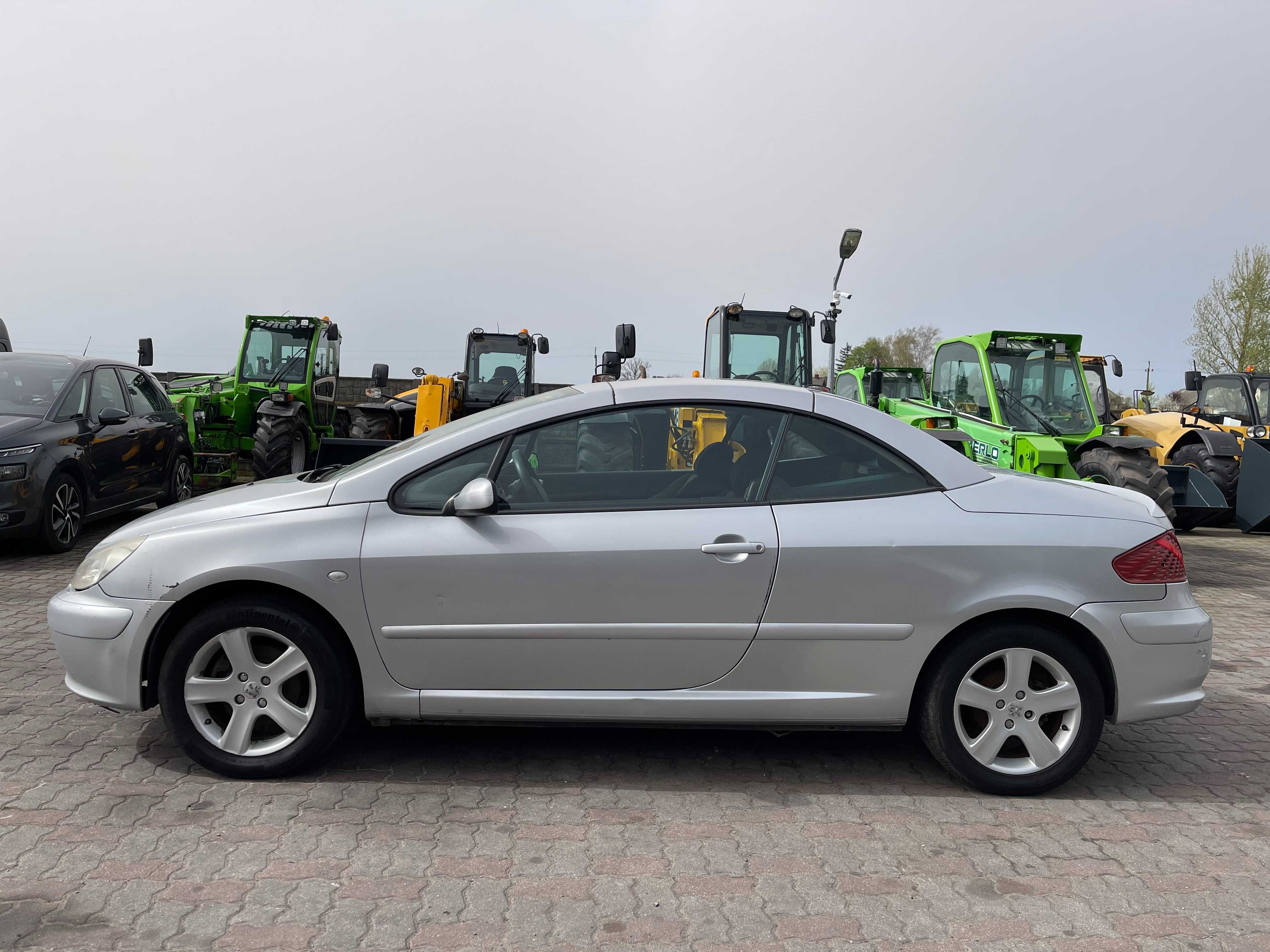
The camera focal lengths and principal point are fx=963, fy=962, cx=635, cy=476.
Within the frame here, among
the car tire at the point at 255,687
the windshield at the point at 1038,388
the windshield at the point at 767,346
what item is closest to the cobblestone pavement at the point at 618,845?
the car tire at the point at 255,687

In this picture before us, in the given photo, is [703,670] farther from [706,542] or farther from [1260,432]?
[1260,432]

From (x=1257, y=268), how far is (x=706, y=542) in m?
40.9

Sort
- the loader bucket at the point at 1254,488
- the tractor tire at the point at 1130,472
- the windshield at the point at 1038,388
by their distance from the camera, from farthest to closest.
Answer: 1. the loader bucket at the point at 1254,488
2. the windshield at the point at 1038,388
3. the tractor tire at the point at 1130,472

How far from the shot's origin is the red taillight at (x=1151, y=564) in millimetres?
3793

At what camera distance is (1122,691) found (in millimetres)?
3805

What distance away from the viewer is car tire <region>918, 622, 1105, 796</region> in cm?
378

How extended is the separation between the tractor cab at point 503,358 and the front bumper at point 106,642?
13142 mm

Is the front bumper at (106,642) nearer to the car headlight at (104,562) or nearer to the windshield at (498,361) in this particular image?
the car headlight at (104,562)

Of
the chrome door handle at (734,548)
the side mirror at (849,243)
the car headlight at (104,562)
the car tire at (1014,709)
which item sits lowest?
the car tire at (1014,709)

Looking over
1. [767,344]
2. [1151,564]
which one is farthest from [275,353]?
[1151,564]

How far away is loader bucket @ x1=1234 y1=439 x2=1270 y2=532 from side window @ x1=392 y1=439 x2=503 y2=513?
1062cm

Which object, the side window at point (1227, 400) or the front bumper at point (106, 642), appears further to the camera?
the side window at point (1227, 400)

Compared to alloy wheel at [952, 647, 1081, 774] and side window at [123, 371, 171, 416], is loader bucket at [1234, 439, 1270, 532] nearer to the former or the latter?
alloy wheel at [952, 647, 1081, 774]

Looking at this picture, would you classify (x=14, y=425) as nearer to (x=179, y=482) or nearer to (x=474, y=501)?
(x=179, y=482)
